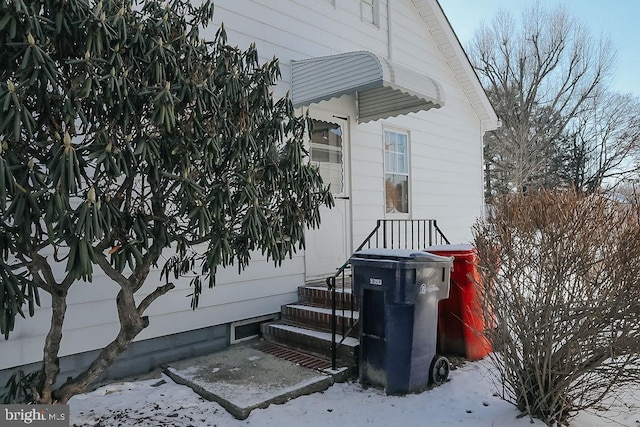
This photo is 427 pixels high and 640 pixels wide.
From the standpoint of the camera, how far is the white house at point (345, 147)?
4.25 metres

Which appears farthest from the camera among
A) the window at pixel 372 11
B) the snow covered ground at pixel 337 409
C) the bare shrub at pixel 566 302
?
the window at pixel 372 11

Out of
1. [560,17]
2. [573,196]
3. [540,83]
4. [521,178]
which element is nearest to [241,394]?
[573,196]

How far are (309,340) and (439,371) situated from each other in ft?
4.47

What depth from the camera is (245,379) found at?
394 cm

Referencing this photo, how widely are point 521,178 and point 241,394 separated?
65.7 feet

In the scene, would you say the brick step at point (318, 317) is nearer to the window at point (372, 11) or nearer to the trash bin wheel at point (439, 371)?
the trash bin wheel at point (439, 371)

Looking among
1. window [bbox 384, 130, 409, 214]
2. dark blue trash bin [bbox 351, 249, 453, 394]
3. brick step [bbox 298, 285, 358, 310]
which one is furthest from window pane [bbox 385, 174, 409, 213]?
dark blue trash bin [bbox 351, 249, 453, 394]

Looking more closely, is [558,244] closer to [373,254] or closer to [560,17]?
[373,254]

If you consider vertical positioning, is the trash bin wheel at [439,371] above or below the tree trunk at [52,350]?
below

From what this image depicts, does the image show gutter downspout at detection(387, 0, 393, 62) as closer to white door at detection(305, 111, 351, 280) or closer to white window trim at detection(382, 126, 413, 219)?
white window trim at detection(382, 126, 413, 219)

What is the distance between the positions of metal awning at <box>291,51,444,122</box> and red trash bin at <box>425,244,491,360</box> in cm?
202

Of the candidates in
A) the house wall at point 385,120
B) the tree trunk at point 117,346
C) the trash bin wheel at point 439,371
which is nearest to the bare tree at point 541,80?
the house wall at point 385,120

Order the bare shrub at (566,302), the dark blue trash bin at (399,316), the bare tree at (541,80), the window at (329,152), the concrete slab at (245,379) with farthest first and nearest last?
1. the bare tree at (541,80)
2. the window at (329,152)
3. the dark blue trash bin at (399,316)
4. the concrete slab at (245,379)
5. the bare shrub at (566,302)

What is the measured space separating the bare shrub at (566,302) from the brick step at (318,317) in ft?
5.11
